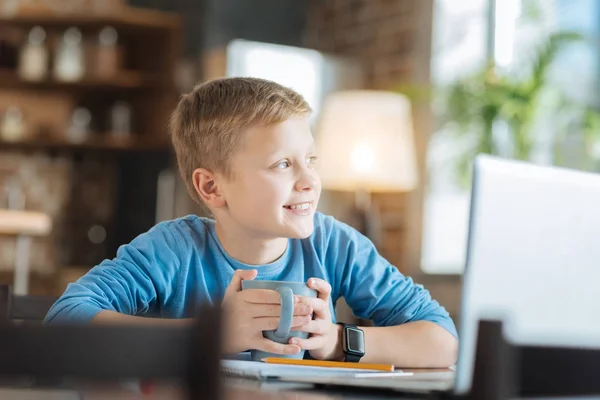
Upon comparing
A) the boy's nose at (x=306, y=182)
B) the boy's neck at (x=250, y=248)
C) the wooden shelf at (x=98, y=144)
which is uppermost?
the wooden shelf at (x=98, y=144)

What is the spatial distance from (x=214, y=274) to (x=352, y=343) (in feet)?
0.90

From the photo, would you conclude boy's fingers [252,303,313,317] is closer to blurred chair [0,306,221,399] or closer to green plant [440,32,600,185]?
blurred chair [0,306,221,399]

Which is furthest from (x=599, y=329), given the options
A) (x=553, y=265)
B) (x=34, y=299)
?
(x=34, y=299)

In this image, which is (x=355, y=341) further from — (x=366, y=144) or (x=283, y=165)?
(x=366, y=144)

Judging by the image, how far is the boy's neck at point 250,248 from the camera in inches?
58.6

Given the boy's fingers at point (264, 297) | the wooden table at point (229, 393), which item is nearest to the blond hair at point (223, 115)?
the boy's fingers at point (264, 297)

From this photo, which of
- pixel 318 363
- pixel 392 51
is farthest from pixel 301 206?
pixel 392 51

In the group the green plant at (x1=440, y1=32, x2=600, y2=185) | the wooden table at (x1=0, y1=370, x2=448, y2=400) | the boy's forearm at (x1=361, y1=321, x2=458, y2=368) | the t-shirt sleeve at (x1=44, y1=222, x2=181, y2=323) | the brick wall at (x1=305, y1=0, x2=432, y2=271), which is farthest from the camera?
the brick wall at (x1=305, y1=0, x2=432, y2=271)

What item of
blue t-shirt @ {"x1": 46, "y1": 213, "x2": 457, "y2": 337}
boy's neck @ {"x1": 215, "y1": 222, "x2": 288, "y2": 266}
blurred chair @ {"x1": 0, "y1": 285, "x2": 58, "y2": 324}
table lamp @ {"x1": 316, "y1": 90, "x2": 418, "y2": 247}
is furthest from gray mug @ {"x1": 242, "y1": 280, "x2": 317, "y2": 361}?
table lamp @ {"x1": 316, "y1": 90, "x2": 418, "y2": 247}

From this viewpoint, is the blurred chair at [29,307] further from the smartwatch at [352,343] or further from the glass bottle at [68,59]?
the glass bottle at [68,59]

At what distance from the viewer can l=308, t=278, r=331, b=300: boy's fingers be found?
1.26 meters

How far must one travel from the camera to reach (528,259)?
96 centimetres

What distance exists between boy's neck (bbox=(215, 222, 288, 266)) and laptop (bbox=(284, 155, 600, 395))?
0.48 metres

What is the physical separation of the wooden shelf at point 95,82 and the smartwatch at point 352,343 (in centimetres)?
469
